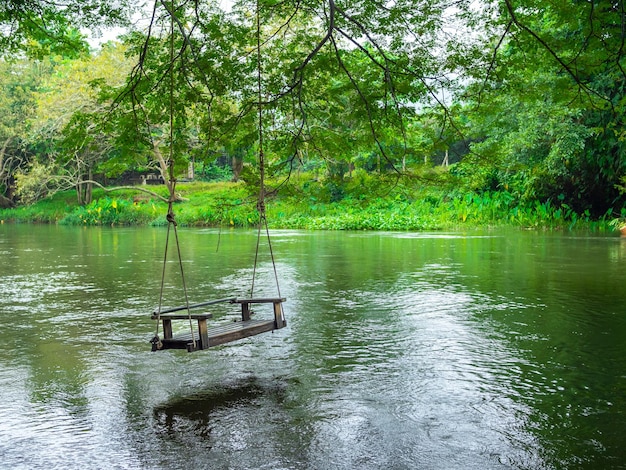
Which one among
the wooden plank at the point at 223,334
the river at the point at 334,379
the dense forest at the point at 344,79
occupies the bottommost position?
the river at the point at 334,379

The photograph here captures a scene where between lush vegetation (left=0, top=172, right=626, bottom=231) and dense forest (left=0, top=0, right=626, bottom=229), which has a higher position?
dense forest (left=0, top=0, right=626, bottom=229)

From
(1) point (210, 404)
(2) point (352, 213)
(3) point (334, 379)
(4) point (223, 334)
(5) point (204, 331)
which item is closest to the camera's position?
(1) point (210, 404)

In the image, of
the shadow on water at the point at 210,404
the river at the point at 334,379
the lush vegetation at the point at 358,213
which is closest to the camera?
the river at the point at 334,379

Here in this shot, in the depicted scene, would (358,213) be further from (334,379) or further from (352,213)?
(334,379)

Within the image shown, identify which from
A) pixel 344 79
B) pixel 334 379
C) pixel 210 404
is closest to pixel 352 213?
pixel 344 79

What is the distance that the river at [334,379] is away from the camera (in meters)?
4.19

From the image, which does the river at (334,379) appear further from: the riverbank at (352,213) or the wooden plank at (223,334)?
the riverbank at (352,213)

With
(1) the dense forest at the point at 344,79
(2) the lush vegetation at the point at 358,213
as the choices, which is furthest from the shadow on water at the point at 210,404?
(2) the lush vegetation at the point at 358,213

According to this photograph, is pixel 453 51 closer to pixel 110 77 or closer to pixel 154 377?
pixel 154 377

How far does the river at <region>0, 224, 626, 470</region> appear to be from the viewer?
4.19 m

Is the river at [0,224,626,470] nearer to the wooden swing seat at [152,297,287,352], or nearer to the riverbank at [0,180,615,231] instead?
the wooden swing seat at [152,297,287,352]

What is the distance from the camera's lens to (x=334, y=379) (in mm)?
5762

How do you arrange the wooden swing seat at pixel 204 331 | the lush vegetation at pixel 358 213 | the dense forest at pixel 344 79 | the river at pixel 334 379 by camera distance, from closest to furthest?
the river at pixel 334 379, the wooden swing seat at pixel 204 331, the dense forest at pixel 344 79, the lush vegetation at pixel 358 213

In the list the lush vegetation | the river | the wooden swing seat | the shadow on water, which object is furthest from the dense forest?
the lush vegetation
